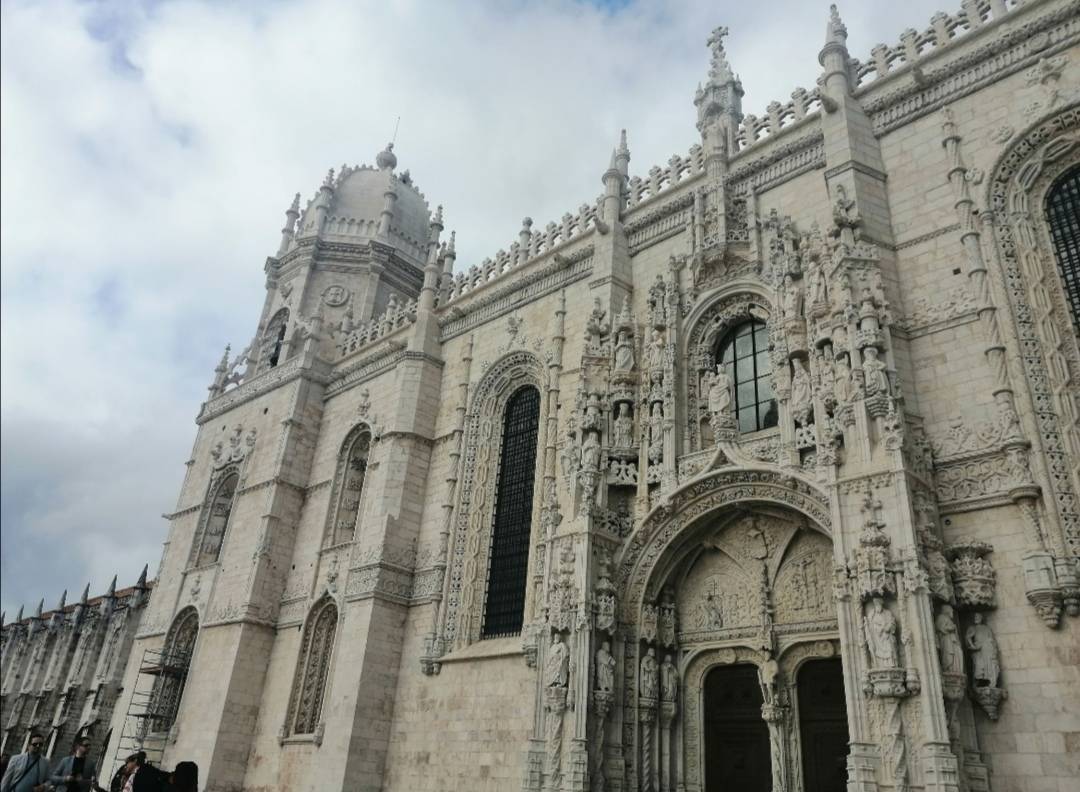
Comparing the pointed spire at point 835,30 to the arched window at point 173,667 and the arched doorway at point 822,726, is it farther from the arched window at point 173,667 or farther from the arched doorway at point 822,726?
the arched window at point 173,667

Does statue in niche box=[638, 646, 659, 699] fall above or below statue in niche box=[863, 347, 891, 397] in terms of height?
below

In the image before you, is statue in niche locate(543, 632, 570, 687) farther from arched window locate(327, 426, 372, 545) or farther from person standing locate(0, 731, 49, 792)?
arched window locate(327, 426, 372, 545)

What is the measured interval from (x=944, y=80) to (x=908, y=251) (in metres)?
3.34

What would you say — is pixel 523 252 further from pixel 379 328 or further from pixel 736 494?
pixel 736 494

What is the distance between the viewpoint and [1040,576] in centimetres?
977

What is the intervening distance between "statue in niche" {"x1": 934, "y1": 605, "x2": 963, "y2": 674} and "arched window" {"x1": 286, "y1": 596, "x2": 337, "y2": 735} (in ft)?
45.1

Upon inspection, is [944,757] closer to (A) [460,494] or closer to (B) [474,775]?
(B) [474,775]

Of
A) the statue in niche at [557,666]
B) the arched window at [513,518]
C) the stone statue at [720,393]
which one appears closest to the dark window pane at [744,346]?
the stone statue at [720,393]

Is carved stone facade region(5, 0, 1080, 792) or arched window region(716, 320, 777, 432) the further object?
arched window region(716, 320, 777, 432)

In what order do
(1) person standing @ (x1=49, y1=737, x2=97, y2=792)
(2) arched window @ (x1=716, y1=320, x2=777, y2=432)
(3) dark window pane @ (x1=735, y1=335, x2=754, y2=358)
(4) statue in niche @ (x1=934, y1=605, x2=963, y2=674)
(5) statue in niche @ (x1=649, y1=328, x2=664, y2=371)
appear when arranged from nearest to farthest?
(1) person standing @ (x1=49, y1=737, x2=97, y2=792), (4) statue in niche @ (x1=934, y1=605, x2=963, y2=674), (2) arched window @ (x1=716, y1=320, x2=777, y2=432), (3) dark window pane @ (x1=735, y1=335, x2=754, y2=358), (5) statue in niche @ (x1=649, y1=328, x2=664, y2=371)

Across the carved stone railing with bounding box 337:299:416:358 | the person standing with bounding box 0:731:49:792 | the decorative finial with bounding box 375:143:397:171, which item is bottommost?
the person standing with bounding box 0:731:49:792

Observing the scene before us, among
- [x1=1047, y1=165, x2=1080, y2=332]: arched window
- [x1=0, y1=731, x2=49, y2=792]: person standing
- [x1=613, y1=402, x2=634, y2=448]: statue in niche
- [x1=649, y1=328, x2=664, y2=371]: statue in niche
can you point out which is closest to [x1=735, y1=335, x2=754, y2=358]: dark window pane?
[x1=649, y1=328, x2=664, y2=371]: statue in niche

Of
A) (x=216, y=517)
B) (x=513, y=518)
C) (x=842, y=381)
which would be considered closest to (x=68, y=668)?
(x=216, y=517)

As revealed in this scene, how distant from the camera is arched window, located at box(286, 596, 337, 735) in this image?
19.2 meters
